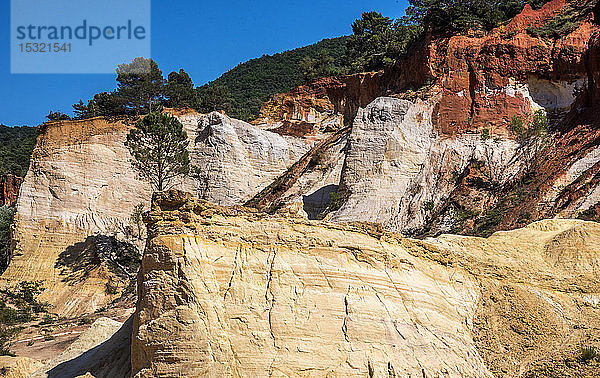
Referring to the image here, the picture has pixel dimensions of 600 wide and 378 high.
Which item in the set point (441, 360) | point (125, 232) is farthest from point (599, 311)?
point (125, 232)

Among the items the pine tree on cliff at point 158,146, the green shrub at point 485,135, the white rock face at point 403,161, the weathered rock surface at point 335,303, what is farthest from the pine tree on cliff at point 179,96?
the weathered rock surface at point 335,303

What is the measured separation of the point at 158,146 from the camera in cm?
4016

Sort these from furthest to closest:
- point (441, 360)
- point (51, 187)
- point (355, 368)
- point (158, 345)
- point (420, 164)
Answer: point (51, 187)
point (420, 164)
point (441, 360)
point (355, 368)
point (158, 345)

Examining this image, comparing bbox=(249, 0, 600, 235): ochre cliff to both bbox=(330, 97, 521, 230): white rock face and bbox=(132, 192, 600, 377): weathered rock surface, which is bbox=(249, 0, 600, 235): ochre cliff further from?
bbox=(132, 192, 600, 377): weathered rock surface

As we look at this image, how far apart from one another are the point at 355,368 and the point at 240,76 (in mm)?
96468

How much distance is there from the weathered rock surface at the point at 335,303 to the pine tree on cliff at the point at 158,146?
2717cm

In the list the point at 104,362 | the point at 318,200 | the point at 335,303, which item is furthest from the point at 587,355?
the point at 318,200

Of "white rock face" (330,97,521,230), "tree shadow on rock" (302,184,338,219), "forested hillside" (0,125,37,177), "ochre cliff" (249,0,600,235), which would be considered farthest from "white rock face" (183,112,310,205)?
"forested hillside" (0,125,37,177)

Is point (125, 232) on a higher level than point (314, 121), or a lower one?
lower

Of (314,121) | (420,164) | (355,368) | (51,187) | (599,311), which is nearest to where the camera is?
(355,368)

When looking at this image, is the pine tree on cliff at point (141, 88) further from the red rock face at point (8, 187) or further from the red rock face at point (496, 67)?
the red rock face at point (496, 67)

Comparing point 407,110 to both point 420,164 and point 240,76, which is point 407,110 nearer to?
point 420,164

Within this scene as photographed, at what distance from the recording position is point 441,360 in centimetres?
1245

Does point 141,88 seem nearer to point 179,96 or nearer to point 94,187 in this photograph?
point 179,96
